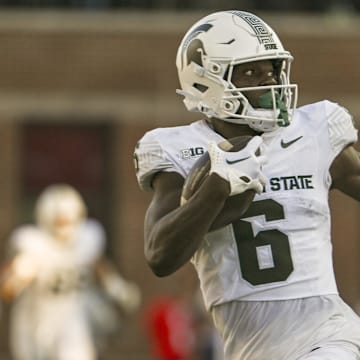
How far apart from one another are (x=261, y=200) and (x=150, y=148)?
15.6 inches

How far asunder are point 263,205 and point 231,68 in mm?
455

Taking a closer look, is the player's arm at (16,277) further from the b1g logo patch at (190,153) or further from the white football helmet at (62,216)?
the b1g logo patch at (190,153)

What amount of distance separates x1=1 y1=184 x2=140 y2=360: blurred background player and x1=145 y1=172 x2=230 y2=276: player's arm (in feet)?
27.0

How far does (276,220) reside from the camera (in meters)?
5.38

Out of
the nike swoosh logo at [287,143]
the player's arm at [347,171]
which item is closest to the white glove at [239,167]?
the nike swoosh logo at [287,143]

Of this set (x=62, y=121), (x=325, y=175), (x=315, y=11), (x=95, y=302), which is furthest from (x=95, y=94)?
(x=325, y=175)

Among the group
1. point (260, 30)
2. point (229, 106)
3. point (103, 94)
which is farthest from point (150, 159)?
point (103, 94)

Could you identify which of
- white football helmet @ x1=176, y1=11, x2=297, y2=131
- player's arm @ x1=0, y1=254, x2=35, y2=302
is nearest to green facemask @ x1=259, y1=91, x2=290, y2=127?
white football helmet @ x1=176, y1=11, x2=297, y2=131

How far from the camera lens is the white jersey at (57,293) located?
13.8 m

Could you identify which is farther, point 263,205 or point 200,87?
point 200,87

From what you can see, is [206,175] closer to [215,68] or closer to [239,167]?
[239,167]

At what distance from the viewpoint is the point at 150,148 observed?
5406 millimetres

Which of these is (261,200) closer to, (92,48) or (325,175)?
(325,175)

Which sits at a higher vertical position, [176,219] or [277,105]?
[277,105]
